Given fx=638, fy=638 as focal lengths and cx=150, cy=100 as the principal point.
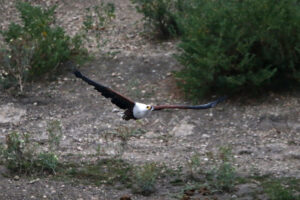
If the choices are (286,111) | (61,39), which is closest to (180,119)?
(286,111)

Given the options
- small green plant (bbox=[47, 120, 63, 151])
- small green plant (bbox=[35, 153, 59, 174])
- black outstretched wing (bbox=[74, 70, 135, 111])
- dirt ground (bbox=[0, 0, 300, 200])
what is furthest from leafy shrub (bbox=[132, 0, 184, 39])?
small green plant (bbox=[35, 153, 59, 174])

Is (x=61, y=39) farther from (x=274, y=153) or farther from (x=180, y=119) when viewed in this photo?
(x=274, y=153)

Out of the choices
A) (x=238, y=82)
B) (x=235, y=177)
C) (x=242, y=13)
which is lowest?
(x=235, y=177)

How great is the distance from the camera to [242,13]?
8312mm

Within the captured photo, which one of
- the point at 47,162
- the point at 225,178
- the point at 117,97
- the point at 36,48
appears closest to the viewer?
the point at 225,178

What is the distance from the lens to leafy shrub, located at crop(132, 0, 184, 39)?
10.1m

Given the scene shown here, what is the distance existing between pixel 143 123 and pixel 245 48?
63.2 inches

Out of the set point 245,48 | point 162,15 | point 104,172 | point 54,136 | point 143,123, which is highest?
point 162,15

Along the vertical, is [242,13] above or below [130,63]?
above

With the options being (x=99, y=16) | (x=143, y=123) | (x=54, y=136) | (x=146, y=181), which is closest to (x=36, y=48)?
(x=99, y=16)

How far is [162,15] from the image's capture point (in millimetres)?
10141

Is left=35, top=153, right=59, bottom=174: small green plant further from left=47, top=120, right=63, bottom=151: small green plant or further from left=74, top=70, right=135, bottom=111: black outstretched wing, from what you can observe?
left=74, top=70, right=135, bottom=111: black outstretched wing

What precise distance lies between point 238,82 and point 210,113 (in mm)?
Result: 554

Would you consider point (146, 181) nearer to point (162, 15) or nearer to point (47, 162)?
point (47, 162)
